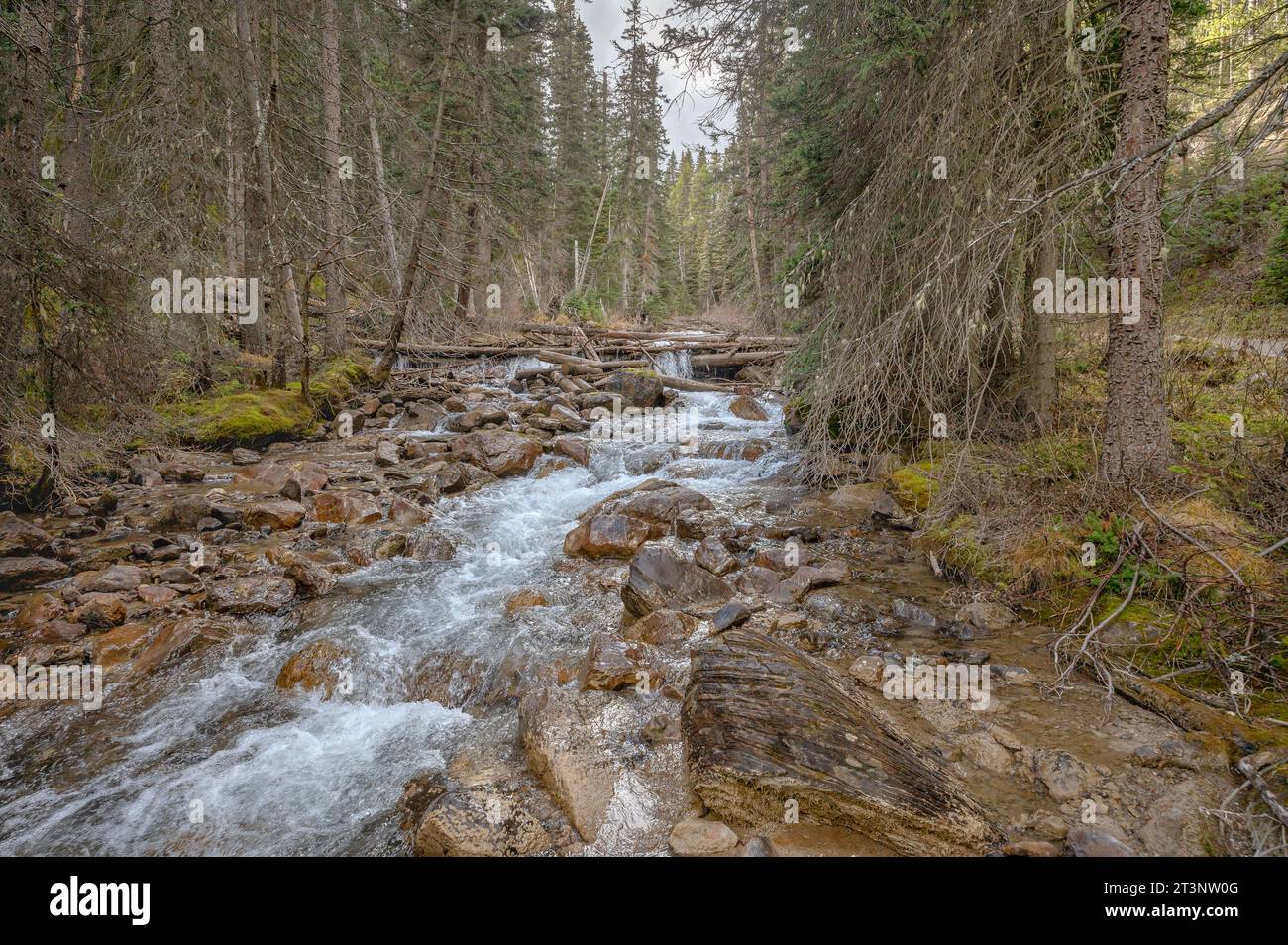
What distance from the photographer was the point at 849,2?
6070mm

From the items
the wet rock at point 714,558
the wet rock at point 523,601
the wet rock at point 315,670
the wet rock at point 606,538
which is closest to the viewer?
the wet rock at point 315,670

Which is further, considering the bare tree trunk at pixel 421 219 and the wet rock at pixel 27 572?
the bare tree trunk at pixel 421 219

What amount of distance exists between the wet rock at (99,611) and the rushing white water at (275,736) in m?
0.92

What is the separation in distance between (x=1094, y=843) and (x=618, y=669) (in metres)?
2.81

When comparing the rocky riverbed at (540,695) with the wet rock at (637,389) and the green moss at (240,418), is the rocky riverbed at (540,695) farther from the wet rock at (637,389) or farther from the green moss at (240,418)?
the wet rock at (637,389)

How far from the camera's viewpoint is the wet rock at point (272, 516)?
7.04 meters

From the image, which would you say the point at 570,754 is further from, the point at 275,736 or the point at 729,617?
the point at 275,736

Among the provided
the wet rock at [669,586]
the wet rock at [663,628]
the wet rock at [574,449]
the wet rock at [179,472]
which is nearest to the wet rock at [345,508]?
the wet rock at [179,472]

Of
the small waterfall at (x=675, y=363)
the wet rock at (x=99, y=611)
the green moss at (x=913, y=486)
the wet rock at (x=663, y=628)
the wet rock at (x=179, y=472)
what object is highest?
the small waterfall at (x=675, y=363)

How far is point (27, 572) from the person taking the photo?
539 centimetres

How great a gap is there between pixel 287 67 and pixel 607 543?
40.1ft

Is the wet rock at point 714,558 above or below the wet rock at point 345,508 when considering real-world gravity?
below

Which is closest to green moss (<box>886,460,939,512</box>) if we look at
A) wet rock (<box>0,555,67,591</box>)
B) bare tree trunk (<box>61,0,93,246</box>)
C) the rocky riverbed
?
the rocky riverbed

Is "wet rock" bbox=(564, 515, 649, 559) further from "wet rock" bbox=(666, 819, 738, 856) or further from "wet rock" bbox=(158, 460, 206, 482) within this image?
"wet rock" bbox=(158, 460, 206, 482)
